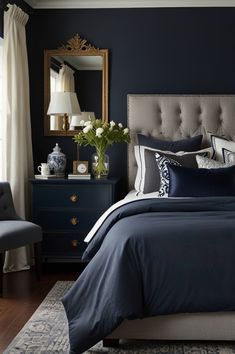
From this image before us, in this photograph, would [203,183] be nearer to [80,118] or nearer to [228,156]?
[228,156]

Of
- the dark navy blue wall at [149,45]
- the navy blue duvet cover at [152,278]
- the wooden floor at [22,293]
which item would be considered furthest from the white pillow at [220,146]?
the navy blue duvet cover at [152,278]

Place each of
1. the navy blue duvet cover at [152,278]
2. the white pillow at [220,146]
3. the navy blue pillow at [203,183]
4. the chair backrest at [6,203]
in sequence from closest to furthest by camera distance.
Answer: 1. the navy blue duvet cover at [152,278]
2. the navy blue pillow at [203,183]
3. the chair backrest at [6,203]
4. the white pillow at [220,146]

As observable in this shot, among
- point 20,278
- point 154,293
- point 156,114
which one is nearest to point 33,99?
point 156,114

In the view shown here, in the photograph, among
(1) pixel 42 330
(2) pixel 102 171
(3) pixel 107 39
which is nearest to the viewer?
(1) pixel 42 330

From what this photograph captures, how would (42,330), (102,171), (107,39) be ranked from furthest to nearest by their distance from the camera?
(107,39)
(102,171)
(42,330)

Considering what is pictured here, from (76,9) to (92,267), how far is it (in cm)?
348

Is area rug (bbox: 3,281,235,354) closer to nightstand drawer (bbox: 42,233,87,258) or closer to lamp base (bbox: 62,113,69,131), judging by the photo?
nightstand drawer (bbox: 42,233,87,258)

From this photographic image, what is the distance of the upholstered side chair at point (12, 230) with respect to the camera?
4.58 metres

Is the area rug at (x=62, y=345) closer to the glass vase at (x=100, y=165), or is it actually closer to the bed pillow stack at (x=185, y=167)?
the bed pillow stack at (x=185, y=167)

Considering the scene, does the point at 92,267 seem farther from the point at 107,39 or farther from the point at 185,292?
the point at 107,39

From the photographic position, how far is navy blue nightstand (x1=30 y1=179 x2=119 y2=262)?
5.48 metres

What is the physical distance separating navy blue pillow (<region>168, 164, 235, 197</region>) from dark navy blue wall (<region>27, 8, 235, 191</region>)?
1.45m

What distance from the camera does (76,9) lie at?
237 inches

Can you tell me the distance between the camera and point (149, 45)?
598 centimetres
